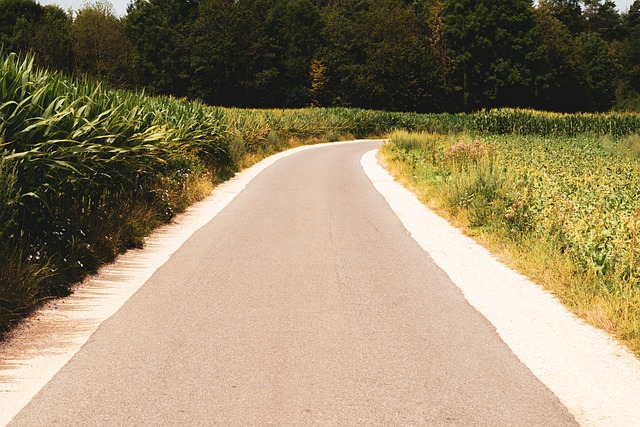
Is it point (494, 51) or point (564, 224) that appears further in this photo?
point (494, 51)

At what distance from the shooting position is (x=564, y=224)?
9.43m

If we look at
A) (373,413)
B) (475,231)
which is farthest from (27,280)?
(475,231)

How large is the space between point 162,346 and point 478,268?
15.5ft

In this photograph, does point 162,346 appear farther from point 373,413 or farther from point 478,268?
point 478,268

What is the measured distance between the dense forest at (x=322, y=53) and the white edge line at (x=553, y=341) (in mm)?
82024

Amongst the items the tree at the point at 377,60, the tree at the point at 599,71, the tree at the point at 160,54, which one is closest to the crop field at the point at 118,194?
the tree at the point at 377,60

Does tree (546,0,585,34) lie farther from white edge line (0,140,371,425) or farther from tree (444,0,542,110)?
white edge line (0,140,371,425)

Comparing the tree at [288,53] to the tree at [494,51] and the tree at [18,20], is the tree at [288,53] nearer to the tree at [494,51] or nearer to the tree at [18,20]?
the tree at [494,51]

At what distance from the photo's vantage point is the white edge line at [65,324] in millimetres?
4582

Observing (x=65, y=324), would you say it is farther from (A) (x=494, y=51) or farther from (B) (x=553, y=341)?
(A) (x=494, y=51)

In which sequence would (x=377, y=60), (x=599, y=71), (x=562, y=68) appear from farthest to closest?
(x=599, y=71)
(x=562, y=68)
(x=377, y=60)

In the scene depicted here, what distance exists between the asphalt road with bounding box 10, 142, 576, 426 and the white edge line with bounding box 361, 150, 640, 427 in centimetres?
17

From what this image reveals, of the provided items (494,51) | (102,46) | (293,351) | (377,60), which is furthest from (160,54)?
(293,351)

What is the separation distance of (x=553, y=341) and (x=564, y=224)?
4.10 meters
